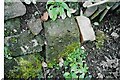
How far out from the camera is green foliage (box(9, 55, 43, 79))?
235 centimetres

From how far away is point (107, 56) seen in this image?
246 cm

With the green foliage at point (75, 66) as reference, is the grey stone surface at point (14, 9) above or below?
above

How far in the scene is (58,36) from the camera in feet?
7.86

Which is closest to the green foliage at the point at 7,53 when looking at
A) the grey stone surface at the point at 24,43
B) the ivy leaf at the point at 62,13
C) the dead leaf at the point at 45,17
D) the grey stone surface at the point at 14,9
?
the grey stone surface at the point at 24,43

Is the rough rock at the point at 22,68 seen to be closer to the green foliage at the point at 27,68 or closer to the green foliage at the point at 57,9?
the green foliage at the point at 27,68

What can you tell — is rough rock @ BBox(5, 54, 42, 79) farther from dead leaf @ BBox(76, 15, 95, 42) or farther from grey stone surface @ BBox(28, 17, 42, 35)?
dead leaf @ BBox(76, 15, 95, 42)

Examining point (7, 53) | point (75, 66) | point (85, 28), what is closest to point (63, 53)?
point (75, 66)

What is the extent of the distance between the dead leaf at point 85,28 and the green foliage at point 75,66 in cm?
10

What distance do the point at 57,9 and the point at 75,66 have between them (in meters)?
0.37

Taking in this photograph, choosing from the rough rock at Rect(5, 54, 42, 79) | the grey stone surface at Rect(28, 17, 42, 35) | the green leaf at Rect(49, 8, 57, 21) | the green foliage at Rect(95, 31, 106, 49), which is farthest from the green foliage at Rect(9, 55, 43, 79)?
the green foliage at Rect(95, 31, 106, 49)

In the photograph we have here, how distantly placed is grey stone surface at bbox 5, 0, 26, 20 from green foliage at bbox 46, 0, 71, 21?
17 cm

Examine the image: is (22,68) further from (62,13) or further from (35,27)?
(62,13)

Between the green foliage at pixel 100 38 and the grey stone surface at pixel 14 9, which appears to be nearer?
the grey stone surface at pixel 14 9

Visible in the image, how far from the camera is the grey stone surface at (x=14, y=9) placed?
2.38 m
